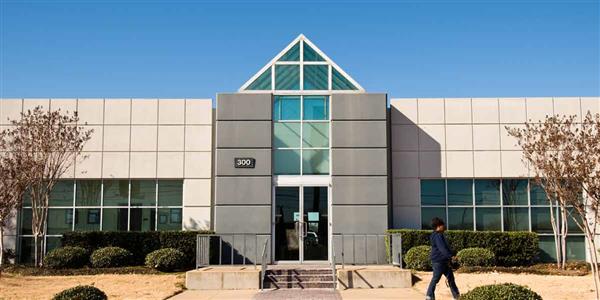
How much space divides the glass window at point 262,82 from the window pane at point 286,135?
1.39 m

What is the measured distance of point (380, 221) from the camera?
21156mm

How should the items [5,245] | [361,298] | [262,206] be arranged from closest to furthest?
[361,298] < [262,206] < [5,245]

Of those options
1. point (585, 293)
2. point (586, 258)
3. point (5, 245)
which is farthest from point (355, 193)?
point (5, 245)

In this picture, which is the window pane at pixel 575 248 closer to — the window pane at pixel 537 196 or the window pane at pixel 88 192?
the window pane at pixel 537 196

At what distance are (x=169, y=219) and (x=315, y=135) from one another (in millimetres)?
6422

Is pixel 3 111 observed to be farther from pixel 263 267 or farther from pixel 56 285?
pixel 263 267

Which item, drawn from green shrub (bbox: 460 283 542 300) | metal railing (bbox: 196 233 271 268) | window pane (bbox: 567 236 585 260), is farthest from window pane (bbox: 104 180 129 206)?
window pane (bbox: 567 236 585 260)

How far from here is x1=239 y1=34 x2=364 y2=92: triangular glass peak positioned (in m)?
21.9

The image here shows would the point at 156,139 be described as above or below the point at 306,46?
below

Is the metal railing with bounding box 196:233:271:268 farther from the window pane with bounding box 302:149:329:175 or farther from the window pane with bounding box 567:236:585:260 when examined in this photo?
the window pane with bounding box 567:236:585:260

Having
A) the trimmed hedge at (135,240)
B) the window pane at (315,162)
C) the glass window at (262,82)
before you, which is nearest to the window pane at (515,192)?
the window pane at (315,162)

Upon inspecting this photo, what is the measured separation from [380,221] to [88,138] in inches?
419

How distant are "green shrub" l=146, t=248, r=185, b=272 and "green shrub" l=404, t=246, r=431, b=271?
23.7ft

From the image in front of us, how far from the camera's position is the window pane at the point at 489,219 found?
76.9 feet
